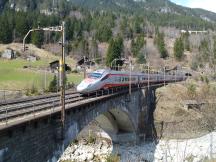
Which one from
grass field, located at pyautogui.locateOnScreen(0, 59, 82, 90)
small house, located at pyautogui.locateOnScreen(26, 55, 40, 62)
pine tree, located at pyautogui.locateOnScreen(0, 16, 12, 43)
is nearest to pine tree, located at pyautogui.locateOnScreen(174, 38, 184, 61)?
grass field, located at pyautogui.locateOnScreen(0, 59, 82, 90)

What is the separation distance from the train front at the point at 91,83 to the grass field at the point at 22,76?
30750 millimetres

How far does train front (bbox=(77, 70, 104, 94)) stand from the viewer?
1457 inches

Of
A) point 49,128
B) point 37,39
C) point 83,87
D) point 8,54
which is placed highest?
point 37,39

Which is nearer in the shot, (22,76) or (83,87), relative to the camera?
(83,87)

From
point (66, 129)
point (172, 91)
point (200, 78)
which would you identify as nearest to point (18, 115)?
point (66, 129)

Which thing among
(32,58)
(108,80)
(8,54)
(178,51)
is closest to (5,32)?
(8,54)

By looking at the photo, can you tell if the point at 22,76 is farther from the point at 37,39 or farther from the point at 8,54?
the point at 37,39

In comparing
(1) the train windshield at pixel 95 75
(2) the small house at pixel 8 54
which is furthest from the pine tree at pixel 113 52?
(1) the train windshield at pixel 95 75

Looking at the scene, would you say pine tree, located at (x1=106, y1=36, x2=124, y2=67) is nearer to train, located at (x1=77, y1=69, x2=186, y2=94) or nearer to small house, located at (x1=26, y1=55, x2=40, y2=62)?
small house, located at (x1=26, y1=55, x2=40, y2=62)

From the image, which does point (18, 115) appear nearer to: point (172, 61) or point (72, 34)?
point (172, 61)

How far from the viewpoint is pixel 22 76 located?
79.6m

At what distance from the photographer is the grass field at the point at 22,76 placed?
7088cm

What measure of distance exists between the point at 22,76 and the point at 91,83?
44.6 metres

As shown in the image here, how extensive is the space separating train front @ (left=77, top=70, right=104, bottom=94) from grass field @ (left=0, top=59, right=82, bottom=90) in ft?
101
